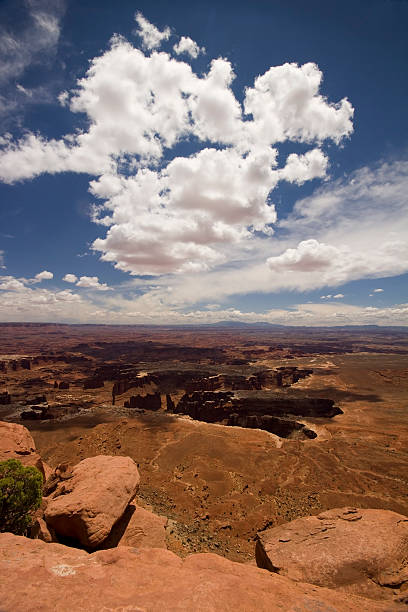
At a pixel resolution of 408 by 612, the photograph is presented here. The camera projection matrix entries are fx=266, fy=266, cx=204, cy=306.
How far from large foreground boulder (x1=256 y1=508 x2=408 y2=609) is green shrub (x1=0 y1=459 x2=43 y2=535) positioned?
11.2m

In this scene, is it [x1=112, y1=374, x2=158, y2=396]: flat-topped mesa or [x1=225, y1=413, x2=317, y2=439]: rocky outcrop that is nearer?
[x1=225, y1=413, x2=317, y2=439]: rocky outcrop

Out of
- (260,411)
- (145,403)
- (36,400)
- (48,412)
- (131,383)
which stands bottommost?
(36,400)

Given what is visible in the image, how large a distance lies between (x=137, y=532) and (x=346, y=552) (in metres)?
10.4

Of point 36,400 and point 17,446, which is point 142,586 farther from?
point 36,400

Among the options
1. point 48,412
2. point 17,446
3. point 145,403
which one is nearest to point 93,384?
point 48,412

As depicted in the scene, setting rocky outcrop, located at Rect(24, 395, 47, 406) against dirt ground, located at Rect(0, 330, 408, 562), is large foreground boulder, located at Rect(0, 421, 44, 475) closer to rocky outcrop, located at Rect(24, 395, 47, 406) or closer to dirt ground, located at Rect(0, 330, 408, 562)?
dirt ground, located at Rect(0, 330, 408, 562)

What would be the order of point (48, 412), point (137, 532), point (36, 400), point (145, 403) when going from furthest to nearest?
point (36, 400)
point (145, 403)
point (48, 412)
point (137, 532)

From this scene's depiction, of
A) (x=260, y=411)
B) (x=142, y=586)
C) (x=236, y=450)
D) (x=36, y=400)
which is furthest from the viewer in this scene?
(x=36, y=400)

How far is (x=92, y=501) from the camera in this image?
529 inches

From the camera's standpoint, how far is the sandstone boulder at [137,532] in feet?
45.2

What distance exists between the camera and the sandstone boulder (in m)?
13.8

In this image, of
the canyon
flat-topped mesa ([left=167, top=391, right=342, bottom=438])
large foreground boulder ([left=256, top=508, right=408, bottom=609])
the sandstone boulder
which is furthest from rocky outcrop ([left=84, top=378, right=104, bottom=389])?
large foreground boulder ([left=256, top=508, right=408, bottom=609])

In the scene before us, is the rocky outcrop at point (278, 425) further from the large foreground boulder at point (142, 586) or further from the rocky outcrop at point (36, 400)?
the rocky outcrop at point (36, 400)

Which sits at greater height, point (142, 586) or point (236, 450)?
point (142, 586)
